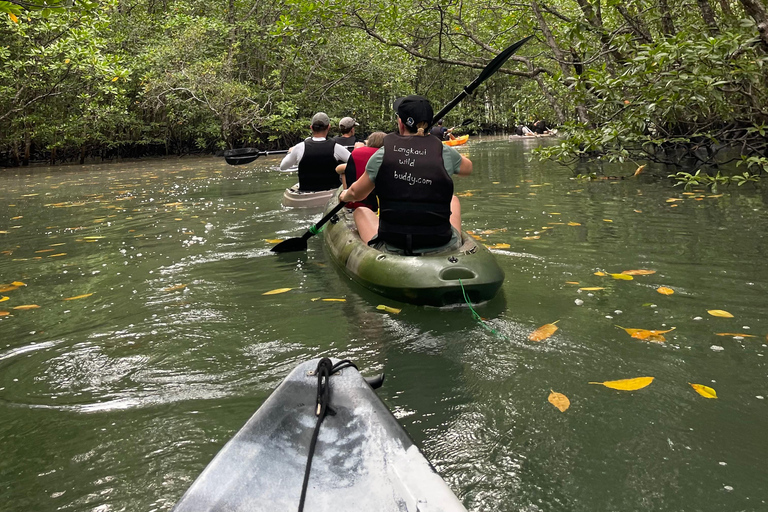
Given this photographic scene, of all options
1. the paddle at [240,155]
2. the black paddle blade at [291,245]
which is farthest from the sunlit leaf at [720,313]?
the paddle at [240,155]

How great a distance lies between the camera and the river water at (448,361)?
233 centimetres

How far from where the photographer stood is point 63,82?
69.3ft

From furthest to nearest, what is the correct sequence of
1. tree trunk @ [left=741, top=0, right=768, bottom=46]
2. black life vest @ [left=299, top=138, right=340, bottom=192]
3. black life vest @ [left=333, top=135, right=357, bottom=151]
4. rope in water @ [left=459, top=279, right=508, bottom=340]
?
black life vest @ [left=333, top=135, right=357, bottom=151] < black life vest @ [left=299, top=138, right=340, bottom=192] < tree trunk @ [left=741, top=0, right=768, bottom=46] < rope in water @ [left=459, top=279, right=508, bottom=340]

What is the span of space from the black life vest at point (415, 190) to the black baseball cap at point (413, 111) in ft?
0.39

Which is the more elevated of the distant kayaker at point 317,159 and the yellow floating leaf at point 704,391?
the distant kayaker at point 317,159

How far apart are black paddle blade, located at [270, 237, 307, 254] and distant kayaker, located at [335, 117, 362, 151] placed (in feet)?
8.56

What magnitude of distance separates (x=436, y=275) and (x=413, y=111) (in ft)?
3.88

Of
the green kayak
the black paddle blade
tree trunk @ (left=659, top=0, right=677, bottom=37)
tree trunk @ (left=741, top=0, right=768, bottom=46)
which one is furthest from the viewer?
tree trunk @ (left=659, top=0, right=677, bottom=37)

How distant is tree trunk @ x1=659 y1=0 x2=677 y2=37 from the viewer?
8.91m

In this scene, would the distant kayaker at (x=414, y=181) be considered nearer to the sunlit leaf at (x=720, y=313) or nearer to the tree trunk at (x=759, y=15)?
the sunlit leaf at (x=720, y=313)

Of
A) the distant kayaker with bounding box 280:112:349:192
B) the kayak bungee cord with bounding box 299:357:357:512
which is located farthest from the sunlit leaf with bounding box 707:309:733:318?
the distant kayaker with bounding box 280:112:349:192

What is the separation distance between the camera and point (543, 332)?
375 centimetres

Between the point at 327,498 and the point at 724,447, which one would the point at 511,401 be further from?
the point at 327,498

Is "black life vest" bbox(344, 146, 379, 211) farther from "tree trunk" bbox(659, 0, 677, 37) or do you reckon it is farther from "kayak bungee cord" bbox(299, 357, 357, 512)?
"tree trunk" bbox(659, 0, 677, 37)
